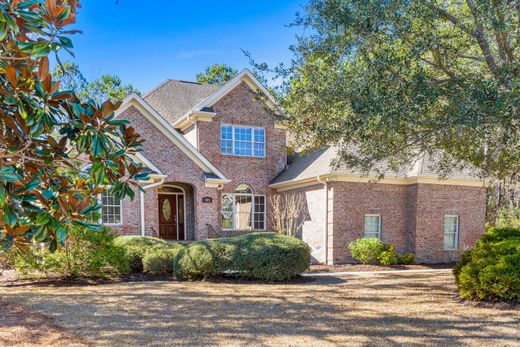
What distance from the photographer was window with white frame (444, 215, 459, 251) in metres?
17.4

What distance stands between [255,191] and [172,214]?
13.6ft

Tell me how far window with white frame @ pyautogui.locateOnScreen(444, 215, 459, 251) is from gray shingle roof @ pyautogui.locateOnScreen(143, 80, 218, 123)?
12.9m

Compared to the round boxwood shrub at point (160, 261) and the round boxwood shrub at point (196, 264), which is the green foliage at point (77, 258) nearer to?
the round boxwood shrub at point (160, 261)

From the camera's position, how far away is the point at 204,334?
5.95 meters

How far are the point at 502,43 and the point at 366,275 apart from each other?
313 inches

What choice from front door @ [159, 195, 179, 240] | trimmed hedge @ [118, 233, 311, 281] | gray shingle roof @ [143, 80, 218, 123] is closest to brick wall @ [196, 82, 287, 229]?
gray shingle roof @ [143, 80, 218, 123]

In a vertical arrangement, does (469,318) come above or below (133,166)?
below

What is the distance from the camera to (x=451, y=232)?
17547mm

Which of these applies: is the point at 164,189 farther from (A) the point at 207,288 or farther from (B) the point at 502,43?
(B) the point at 502,43

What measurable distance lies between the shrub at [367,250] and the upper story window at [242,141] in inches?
260

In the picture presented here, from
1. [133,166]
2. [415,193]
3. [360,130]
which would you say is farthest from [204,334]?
[415,193]

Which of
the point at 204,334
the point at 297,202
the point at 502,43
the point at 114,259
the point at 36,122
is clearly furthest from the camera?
the point at 297,202

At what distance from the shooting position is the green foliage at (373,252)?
15.4 meters

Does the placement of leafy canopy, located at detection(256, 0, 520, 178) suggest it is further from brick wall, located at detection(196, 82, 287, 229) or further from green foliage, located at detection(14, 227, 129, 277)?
brick wall, located at detection(196, 82, 287, 229)
